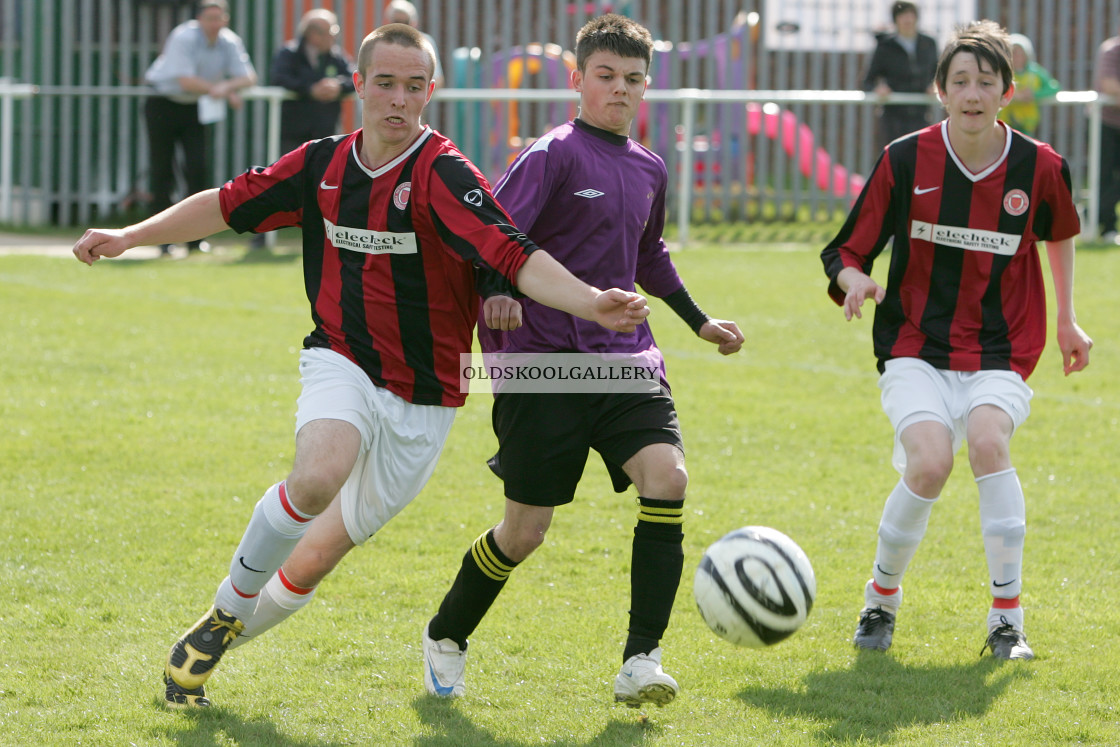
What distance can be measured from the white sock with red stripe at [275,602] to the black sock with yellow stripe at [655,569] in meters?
0.95

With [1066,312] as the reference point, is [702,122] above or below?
above

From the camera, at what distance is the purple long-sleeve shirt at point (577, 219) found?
415 centimetres

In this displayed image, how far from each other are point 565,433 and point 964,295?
155 centimetres

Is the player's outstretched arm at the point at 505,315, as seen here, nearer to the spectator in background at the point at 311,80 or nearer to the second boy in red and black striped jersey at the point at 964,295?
the second boy in red and black striped jersey at the point at 964,295

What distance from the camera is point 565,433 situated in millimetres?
4102

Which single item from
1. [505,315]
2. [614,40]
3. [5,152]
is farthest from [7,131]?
[505,315]

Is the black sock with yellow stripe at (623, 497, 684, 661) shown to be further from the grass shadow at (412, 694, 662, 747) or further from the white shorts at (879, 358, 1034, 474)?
the white shorts at (879, 358, 1034, 474)

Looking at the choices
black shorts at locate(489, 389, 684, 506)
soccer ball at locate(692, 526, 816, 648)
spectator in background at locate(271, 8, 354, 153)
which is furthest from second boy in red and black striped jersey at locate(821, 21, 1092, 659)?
spectator in background at locate(271, 8, 354, 153)

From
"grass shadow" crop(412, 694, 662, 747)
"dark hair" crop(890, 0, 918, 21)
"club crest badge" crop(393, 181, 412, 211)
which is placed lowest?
"grass shadow" crop(412, 694, 662, 747)

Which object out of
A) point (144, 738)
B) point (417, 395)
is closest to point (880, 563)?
point (417, 395)

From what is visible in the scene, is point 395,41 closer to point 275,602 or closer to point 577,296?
point 577,296

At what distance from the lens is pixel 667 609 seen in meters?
3.99

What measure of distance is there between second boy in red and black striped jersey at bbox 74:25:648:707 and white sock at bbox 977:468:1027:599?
1.72 metres

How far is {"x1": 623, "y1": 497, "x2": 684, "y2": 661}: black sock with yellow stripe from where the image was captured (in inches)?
156
